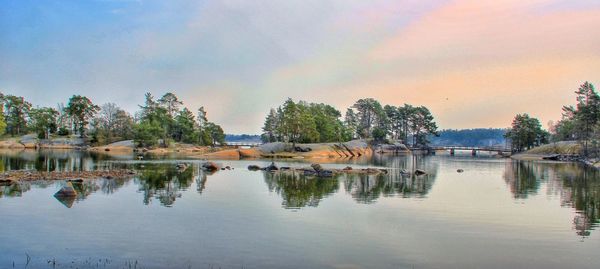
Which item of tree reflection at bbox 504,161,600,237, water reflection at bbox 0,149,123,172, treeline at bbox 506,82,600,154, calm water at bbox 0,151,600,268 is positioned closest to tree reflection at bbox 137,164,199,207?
calm water at bbox 0,151,600,268

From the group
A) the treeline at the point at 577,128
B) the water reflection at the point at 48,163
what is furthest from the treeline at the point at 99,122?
the treeline at the point at 577,128

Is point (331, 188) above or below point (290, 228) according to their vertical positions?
above

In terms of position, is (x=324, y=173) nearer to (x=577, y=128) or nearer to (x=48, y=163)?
(x=48, y=163)

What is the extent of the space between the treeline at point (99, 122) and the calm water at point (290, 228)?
386 ft

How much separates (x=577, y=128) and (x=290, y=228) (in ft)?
392

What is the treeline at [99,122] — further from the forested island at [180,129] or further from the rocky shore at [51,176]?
the rocky shore at [51,176]

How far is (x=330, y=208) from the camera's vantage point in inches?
1248

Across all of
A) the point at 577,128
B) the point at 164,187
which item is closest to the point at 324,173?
the point at 164,187

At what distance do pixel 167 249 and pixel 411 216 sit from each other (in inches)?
605

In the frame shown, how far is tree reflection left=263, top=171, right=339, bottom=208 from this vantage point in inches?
1380

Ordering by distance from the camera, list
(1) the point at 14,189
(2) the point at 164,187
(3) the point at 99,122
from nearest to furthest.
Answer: (1) the point at 14,189 → (2) the point at 164,187 → (3) the point at 99,122

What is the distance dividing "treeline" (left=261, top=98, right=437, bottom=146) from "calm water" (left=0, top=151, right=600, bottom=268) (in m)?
80.2

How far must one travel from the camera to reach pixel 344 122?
612ft

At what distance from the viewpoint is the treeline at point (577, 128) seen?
111 m
